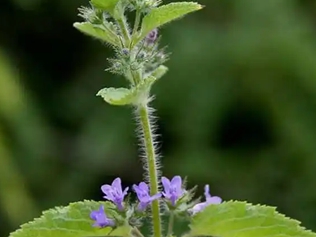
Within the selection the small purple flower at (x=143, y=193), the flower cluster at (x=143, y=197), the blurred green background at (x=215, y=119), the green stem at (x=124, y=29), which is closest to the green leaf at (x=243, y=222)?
the flower cluster at (x=143, y=197)

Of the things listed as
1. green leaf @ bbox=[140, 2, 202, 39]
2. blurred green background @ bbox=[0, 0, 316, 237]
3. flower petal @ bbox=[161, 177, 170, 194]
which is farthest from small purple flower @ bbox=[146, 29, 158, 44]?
blurred green background @ bbox=[0, 0, 316, 237]

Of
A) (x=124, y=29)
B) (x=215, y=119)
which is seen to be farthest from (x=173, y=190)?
(x=215, y=119)

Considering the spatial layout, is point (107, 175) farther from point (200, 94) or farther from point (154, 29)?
point (154, 29)

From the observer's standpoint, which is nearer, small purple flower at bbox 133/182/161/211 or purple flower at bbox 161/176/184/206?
small purple flower at bbox 133/182/161/211

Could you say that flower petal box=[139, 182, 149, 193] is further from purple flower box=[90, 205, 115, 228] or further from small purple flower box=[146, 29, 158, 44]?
small purple flower box=[146, 29, 158, 44]

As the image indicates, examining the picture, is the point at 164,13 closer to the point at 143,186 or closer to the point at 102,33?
the point at 102,33

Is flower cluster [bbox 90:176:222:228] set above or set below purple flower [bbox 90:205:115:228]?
above

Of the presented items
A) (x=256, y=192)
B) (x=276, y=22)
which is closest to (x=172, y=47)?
(x=276, y=22)
